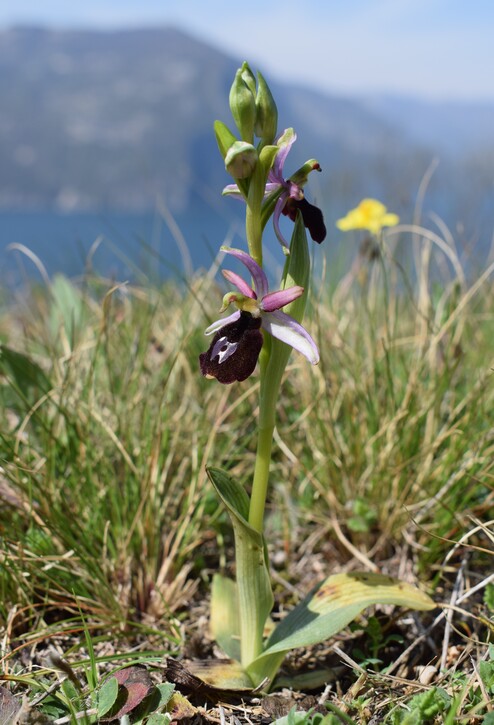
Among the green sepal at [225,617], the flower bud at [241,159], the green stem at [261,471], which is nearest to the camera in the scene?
the flower bud at [241,159]

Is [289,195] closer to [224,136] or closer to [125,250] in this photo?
[224,136]

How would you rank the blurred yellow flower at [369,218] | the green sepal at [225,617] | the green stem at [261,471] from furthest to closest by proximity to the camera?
the blurred yellow flower at [369,218], the green sepal at [225,617], the green stem at [261,471]

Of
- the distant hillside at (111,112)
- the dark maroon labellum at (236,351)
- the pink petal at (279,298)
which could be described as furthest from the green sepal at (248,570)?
the distant hillside at (111,112)

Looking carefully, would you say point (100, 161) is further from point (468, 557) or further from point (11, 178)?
point (468, 557)

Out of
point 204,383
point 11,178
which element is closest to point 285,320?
point 204,383

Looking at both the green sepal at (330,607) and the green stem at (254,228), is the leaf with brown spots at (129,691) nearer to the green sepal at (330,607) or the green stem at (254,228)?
the green sepal at (330,607)

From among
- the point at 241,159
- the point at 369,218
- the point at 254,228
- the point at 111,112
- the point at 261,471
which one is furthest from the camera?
the point at 111,112

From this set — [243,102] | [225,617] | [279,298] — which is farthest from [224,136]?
[225,617]

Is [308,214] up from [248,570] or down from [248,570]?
up
